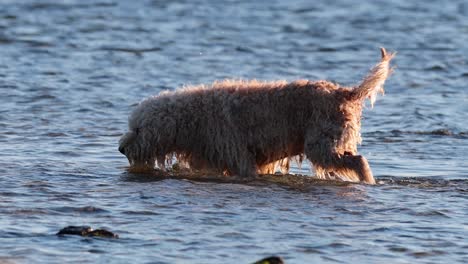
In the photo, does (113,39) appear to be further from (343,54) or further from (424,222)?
(424,222)

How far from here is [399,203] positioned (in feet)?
31.1

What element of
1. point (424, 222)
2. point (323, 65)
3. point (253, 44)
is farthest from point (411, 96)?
point (424, 222)

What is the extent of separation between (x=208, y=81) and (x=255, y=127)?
615 centimetres

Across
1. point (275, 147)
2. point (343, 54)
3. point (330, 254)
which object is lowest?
point (330, 254)

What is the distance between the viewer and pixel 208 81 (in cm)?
1617

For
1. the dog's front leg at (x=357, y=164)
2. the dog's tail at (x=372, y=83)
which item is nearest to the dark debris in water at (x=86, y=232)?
the dog's front leg at (x=357, y=164)

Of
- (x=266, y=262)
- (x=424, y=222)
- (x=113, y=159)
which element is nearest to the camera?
(x=266, y=262)

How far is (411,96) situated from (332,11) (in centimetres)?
953

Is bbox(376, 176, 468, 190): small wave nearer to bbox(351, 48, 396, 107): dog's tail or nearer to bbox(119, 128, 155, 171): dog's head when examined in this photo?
bbox(351, 48, 396, 107): dog's tail

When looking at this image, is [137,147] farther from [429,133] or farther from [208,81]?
[208,81]

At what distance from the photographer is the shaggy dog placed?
32.3 ft

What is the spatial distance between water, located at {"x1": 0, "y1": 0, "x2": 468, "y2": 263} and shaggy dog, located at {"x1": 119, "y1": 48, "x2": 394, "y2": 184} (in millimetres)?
267

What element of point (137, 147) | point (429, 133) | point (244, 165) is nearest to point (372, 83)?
point (244, 165)

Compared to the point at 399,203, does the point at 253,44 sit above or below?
above
